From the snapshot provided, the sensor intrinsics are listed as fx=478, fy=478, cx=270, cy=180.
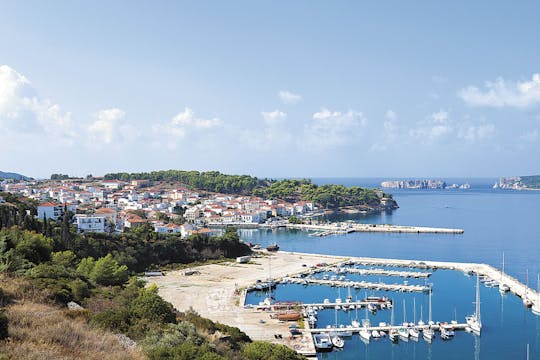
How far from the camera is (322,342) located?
19438mm

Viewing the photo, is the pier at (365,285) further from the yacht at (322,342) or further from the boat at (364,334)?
the yacht at (322,342)

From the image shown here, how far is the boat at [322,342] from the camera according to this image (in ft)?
63.0

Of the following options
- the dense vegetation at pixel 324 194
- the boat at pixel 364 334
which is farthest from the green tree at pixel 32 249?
the dense vegetation at pixel 324 194

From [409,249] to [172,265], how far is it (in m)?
22.7

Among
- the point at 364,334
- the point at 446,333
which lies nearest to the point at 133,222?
the point at 364,334

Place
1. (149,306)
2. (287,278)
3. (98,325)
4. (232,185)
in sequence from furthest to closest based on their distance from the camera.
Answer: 1. (232,185)
2. (287,278)
3. (149,306)
4. (98,325)

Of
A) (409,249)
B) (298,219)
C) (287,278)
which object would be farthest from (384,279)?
(298,219)

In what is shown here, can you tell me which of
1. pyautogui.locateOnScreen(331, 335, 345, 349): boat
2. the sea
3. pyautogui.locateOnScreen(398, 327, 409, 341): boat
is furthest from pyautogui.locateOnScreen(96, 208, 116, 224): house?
pyautogui.locateOnScreen(398, 327, 409, 341): boat

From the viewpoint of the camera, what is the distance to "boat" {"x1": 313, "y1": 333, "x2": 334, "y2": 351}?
Answer: 19188 millimetres

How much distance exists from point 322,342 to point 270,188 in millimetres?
72761

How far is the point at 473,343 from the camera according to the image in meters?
20.0

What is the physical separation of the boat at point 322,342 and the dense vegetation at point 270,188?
62.6 metres

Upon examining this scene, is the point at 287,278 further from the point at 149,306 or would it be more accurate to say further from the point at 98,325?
the point at 98,325

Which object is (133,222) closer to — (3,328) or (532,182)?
(3,328)
